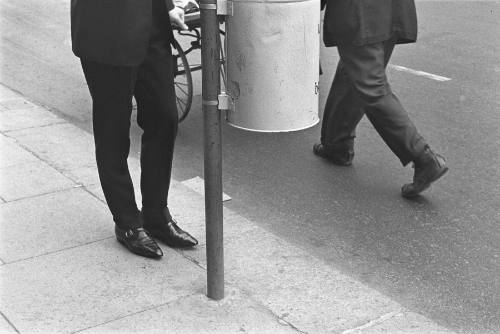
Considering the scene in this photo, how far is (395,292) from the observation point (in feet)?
15.5

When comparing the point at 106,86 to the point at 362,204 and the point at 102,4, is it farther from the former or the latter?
the point at 362,204

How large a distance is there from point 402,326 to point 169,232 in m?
1.46

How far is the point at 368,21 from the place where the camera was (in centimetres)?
579

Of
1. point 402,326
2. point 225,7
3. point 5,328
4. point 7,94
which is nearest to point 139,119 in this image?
point 225,7

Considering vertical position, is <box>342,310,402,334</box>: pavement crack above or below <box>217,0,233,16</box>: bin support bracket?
below

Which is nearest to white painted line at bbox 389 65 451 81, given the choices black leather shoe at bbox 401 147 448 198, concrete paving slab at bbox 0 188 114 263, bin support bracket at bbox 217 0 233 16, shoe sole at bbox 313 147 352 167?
shoe sole at bbox 313 147 352 167

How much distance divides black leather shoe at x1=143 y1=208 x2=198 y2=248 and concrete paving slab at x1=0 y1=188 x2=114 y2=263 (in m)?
0.32

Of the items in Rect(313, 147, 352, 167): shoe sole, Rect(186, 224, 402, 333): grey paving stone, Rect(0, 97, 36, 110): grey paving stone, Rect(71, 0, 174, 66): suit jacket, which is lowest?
Rect(313, 147, 352, 167): shoe sole

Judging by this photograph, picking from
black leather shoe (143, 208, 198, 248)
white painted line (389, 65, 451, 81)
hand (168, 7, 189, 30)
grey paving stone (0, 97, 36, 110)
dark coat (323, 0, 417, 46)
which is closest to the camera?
hand (168, 7, 189, 30)

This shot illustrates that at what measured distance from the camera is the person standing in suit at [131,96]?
4527 mm

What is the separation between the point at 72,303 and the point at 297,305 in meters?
1.10

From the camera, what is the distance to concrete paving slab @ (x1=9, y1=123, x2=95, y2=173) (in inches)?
259

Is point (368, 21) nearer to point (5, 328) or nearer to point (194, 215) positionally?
A: point (194, 215)

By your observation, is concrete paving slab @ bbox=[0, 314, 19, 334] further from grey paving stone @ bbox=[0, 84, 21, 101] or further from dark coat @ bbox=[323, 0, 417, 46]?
grey paving stone @ bbox=[0, 84, 21, 101]
